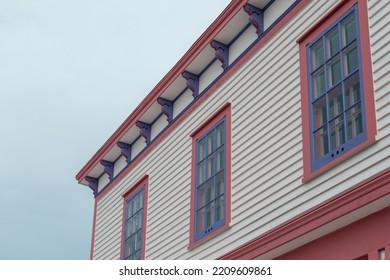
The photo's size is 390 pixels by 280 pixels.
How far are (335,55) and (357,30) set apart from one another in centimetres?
52

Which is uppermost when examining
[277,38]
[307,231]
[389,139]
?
[277,38]

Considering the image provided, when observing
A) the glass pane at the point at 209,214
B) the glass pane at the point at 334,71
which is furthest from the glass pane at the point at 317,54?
the glass pane at the point at 209,214

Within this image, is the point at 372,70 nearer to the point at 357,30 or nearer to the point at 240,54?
the point at 357,30

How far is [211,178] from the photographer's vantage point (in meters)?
13.0

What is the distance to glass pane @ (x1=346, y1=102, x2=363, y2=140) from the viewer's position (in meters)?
9.48

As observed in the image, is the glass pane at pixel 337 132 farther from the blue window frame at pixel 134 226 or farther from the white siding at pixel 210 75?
the blue window frame at pixel 134 226

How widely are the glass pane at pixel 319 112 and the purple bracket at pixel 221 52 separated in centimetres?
332

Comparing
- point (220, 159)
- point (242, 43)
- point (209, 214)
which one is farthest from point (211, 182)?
point (242, 43)

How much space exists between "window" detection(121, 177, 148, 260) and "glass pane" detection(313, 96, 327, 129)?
6.10m

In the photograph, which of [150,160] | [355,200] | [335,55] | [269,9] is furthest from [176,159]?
[355,200]

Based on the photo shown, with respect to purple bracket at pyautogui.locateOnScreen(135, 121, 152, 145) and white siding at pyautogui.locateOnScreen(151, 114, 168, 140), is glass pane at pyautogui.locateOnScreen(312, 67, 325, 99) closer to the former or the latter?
white siding at pyautogui.locateOnScreen(151, 114, 168, 140)

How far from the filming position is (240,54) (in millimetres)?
12953

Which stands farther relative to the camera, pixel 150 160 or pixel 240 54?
pixel 150 160

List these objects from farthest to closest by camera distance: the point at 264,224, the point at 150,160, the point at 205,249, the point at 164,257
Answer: the point at 150,160 < the point at 164,257 < the point at 205,249 < the point at 264,224
